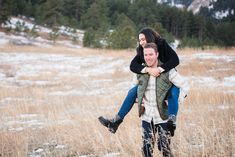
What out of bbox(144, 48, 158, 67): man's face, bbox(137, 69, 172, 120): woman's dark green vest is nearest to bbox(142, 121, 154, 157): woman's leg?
bbox(137, 69, 172, 120): woman's dark green vest

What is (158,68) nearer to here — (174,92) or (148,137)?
(174,92)

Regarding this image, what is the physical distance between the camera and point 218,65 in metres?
17.0

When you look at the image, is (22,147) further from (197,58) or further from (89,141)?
(197,58)

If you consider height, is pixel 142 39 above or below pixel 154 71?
above

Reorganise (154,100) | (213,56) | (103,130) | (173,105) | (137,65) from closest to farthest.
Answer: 1. (173,105)
2. (154,100)
3. (137,65)
4. (103,130)
5. (213,56)

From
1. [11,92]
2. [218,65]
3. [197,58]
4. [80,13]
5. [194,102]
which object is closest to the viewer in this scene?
[194,102]

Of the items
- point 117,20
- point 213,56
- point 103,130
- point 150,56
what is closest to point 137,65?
point 150,56

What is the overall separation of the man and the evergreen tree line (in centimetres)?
3503

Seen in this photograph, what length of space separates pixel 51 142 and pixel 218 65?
12.3 m

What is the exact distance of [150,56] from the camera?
3871 millimetres

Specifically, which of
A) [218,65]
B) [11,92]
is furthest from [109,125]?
[218,65]

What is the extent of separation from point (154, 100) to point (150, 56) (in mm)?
482

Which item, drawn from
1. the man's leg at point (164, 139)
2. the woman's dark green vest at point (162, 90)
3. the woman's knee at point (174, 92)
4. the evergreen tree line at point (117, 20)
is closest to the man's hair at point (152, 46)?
the woman's dark green vest at point (162, 90)

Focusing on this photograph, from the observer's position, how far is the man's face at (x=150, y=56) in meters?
3.84
